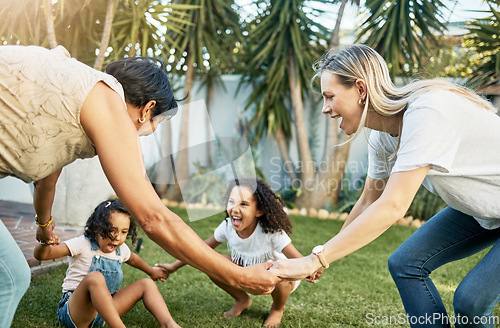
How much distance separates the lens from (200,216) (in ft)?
6.48

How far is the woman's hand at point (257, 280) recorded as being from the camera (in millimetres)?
1776

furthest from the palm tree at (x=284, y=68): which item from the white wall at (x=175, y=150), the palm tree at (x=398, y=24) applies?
the palm tree at (x=398, y=24)

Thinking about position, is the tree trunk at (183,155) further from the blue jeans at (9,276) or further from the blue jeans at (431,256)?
the blue jeans at (431,256)

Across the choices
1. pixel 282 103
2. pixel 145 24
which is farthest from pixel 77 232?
pixel 282 103

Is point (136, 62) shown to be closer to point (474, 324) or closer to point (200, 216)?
point (200, 216)

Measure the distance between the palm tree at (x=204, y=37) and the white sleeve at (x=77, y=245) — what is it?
198 inches

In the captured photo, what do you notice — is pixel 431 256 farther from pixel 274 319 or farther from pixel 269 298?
pixel 269 298

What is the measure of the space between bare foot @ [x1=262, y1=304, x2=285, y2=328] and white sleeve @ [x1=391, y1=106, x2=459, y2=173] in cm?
155

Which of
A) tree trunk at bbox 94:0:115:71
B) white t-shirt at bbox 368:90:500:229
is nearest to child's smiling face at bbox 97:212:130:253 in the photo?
white t-shirt at bbox 368:90:500:229

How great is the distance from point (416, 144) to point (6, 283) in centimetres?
145

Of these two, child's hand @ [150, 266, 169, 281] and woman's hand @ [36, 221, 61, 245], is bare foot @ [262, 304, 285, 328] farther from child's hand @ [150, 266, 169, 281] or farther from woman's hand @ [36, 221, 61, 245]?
woman's hand @ [36, 221, 61, 245]

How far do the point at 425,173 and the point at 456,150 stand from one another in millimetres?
169

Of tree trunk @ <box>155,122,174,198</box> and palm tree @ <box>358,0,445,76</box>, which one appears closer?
tree trunk @ <box>155,122,174,198</box>

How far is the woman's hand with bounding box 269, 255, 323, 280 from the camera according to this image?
6.63 ft
